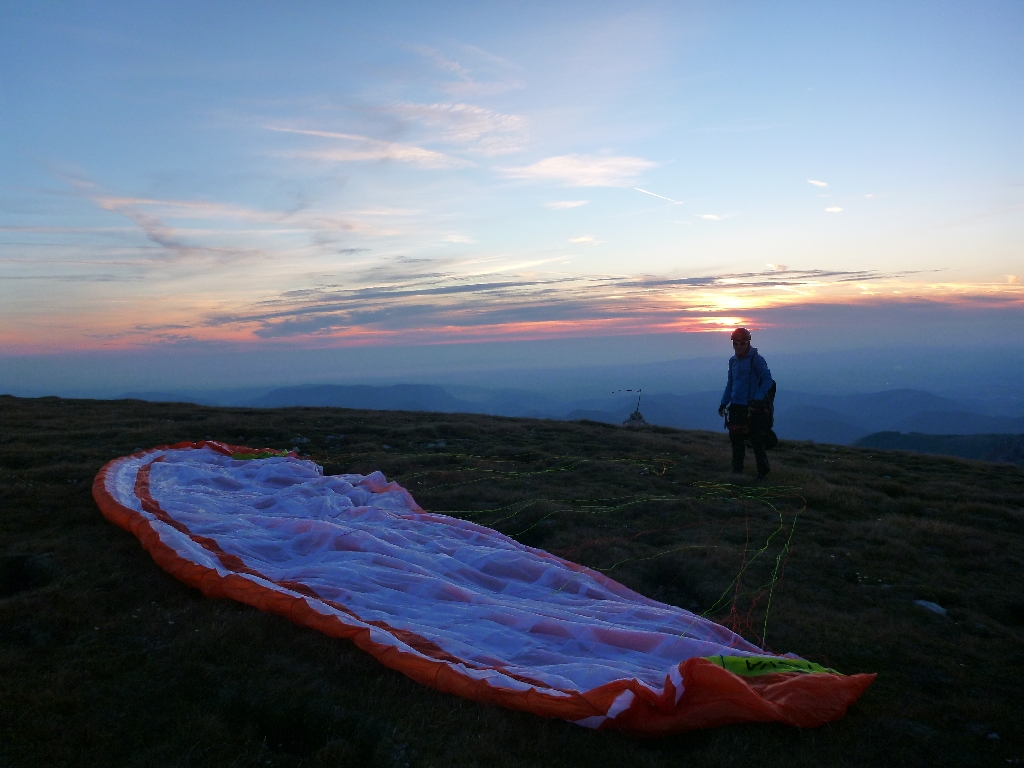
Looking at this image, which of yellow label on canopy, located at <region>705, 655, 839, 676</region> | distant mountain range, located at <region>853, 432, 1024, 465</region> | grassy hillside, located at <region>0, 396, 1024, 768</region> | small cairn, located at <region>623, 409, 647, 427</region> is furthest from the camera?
distant mountain range, located at <region>853, 432, 1024, 465</region>

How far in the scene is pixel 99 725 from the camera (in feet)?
11.8

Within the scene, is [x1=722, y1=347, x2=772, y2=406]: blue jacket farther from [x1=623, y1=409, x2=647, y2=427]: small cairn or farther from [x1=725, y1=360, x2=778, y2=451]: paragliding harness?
[x1=623, y1=409, x2=647, y2=427]: small cairn

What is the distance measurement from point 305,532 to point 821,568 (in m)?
6.31

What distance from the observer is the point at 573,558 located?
7383 millimetres

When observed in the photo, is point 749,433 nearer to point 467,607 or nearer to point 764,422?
point 764,422

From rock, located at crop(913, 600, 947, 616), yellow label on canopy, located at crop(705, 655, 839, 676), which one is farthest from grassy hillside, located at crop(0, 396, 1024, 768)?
yellow label on canopy, located at crop(705, 655, 839, 676)

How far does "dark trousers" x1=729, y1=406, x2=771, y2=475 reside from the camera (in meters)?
11.3

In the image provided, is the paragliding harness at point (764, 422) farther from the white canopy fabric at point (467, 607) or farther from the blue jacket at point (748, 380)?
the white canopy fabric at point (467, 607)

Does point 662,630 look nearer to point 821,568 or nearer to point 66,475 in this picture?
point 821,568

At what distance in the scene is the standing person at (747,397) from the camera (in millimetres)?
11273

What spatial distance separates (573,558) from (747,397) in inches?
236

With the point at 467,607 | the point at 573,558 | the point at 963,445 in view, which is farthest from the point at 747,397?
the point at 963,445

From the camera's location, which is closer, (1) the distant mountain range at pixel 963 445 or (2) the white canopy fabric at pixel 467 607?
(2) the white canopy fabric at pixel 467 607

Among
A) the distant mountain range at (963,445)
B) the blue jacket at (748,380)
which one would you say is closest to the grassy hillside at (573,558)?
the blue jacket at (748,380)
